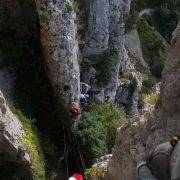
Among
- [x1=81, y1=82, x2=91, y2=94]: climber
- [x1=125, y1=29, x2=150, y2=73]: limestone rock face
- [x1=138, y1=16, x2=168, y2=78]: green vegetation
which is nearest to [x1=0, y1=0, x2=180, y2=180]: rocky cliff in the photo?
[x1=81, y1=82, x2=91, y2=94]: climber

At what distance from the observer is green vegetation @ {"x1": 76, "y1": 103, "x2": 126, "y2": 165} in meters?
24.4

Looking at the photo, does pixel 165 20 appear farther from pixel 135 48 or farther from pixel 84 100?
pixel 84 100

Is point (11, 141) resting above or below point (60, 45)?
below

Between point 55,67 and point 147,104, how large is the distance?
10.2m

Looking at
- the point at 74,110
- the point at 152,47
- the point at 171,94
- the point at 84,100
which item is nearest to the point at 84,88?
the point at 84,100

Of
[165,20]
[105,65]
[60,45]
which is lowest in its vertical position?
[165,20]

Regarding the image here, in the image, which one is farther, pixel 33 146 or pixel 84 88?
pixel 84 88

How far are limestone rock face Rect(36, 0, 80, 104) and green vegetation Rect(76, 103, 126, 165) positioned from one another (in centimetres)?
152

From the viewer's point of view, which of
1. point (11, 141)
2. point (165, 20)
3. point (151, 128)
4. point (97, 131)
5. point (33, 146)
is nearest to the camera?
point (151, 128)

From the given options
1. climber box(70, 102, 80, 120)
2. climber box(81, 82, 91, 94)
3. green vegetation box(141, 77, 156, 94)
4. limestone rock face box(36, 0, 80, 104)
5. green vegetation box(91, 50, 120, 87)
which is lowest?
green vegetation box(141, 77, 156, 94)

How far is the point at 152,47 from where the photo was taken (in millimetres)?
43312

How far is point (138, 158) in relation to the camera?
1226 cm

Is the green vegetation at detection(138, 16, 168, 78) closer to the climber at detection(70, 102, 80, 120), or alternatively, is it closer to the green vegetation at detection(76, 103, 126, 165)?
the green vegetation at detection(76, 103, 126, 165)

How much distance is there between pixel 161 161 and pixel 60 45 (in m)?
15.0
